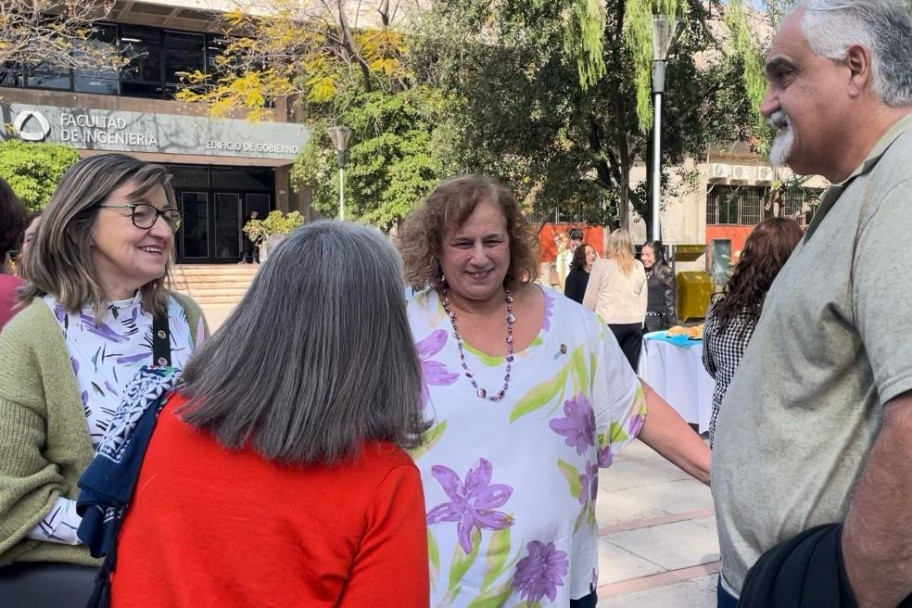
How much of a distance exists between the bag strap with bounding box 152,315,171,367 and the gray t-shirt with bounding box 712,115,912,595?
1455mm

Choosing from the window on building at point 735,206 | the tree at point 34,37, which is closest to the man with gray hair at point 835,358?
Answer: the tree at point 34,37

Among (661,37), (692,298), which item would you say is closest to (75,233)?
(692,298)

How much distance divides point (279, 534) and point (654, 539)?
396cm

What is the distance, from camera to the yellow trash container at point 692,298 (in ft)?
33.9

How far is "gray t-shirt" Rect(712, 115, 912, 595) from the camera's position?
115 centimetres

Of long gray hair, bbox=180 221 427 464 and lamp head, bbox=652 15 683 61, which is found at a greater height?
lamp head, bbox=652 15 683 61

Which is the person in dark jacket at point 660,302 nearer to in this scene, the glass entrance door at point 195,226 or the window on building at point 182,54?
the window on building at point 182,54

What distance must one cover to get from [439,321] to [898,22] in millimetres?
1336

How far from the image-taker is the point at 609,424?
227 centimetres

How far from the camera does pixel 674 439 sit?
2.27 meters

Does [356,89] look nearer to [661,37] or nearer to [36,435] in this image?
[661,37]

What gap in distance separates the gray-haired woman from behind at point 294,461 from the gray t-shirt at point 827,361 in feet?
1.93

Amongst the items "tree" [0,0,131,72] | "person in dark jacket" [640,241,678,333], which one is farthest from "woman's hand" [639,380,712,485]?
"tree" [0,0,131,72]

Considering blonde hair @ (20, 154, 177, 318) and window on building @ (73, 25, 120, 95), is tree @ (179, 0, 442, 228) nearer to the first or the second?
window on building @ (73, 25, 120, 95)
